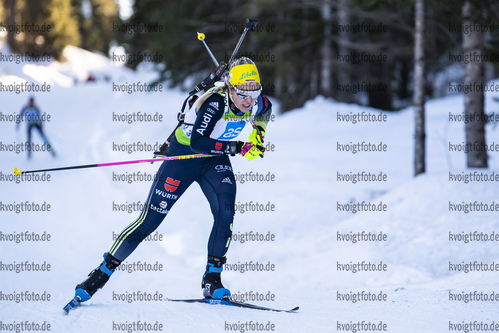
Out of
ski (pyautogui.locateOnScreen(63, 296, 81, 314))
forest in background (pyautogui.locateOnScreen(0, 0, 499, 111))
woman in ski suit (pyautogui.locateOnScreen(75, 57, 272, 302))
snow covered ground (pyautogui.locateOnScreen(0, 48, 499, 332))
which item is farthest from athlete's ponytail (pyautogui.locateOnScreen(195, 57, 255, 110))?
forest in background (pyautogui.locateOnScreen(0, 0, 499, 111))

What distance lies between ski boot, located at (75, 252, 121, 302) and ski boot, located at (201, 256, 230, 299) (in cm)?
87

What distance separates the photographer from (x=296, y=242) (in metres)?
8.62

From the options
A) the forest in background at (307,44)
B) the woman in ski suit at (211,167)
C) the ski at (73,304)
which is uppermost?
the forest in background at (307,44)

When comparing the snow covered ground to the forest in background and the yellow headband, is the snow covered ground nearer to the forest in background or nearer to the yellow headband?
the yellow headband

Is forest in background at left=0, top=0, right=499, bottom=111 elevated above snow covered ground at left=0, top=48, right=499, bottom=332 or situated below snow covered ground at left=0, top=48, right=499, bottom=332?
above

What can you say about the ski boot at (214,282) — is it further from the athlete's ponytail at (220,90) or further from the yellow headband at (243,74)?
the yellow headband at (243,74)

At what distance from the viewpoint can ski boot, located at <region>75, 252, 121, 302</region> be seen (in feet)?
15.9

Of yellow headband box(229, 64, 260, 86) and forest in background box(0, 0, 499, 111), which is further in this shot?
forest in background box(0, 0, 499, 111)

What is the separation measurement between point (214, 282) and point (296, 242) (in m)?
3.70

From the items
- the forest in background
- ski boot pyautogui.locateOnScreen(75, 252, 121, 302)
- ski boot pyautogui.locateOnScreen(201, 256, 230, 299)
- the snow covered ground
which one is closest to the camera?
the snow covered ground

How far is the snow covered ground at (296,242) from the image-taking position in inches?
180

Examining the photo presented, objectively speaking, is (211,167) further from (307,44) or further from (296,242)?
(307,44)

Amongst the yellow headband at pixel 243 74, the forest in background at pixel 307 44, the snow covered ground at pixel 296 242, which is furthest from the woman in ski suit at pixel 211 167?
the forest in background at pixel 307 44

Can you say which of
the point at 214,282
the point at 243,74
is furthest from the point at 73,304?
the point at 243,74
